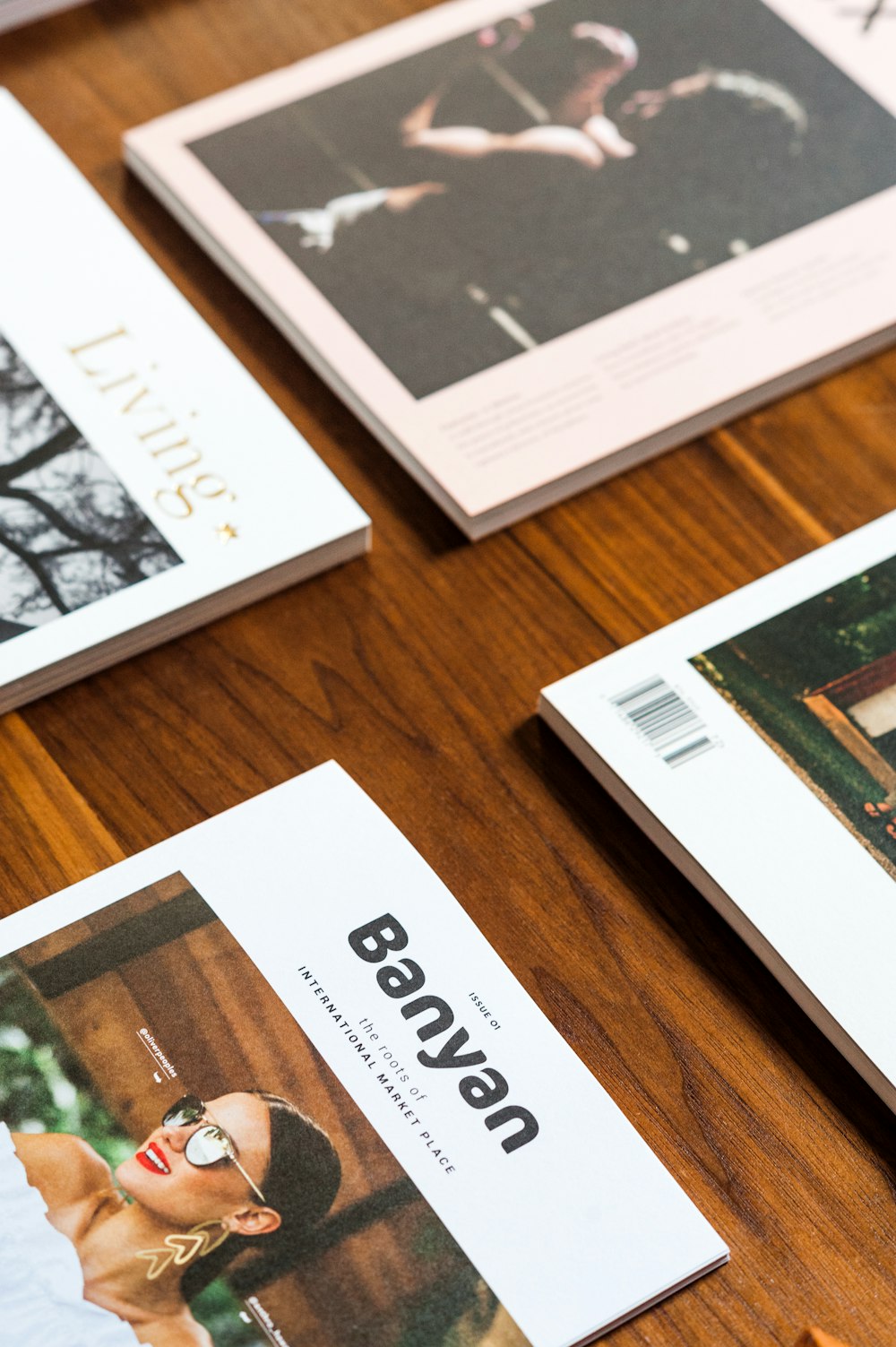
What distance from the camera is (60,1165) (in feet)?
1.69

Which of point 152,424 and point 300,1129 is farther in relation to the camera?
point 152,424

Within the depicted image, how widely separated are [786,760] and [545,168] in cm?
38

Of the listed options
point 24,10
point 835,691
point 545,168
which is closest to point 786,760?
point 835,691

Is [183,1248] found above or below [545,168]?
below

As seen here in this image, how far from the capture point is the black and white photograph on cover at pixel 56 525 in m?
0.64

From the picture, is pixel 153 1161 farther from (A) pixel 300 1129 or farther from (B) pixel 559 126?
(B) pixel 559 126

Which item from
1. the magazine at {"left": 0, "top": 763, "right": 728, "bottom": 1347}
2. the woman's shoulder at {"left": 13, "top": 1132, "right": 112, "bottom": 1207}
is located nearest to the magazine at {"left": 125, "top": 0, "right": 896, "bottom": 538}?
the magazine at {"left": 0, "top": 763, "right": 728, "bottom": 1347}

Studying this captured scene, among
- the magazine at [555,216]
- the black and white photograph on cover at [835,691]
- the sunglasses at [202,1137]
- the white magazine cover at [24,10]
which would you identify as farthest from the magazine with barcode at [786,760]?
the white magazine cover at [24,10]

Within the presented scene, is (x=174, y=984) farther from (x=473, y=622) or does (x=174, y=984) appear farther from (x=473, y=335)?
(x=473, y=335)

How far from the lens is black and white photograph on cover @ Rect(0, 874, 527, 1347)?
49 cm

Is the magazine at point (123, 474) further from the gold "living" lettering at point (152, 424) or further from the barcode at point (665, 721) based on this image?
the barcode at point (665, 721)

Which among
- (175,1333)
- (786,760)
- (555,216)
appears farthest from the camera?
(555,216)

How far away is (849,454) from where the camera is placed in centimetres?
73

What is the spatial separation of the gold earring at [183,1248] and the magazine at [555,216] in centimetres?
34
